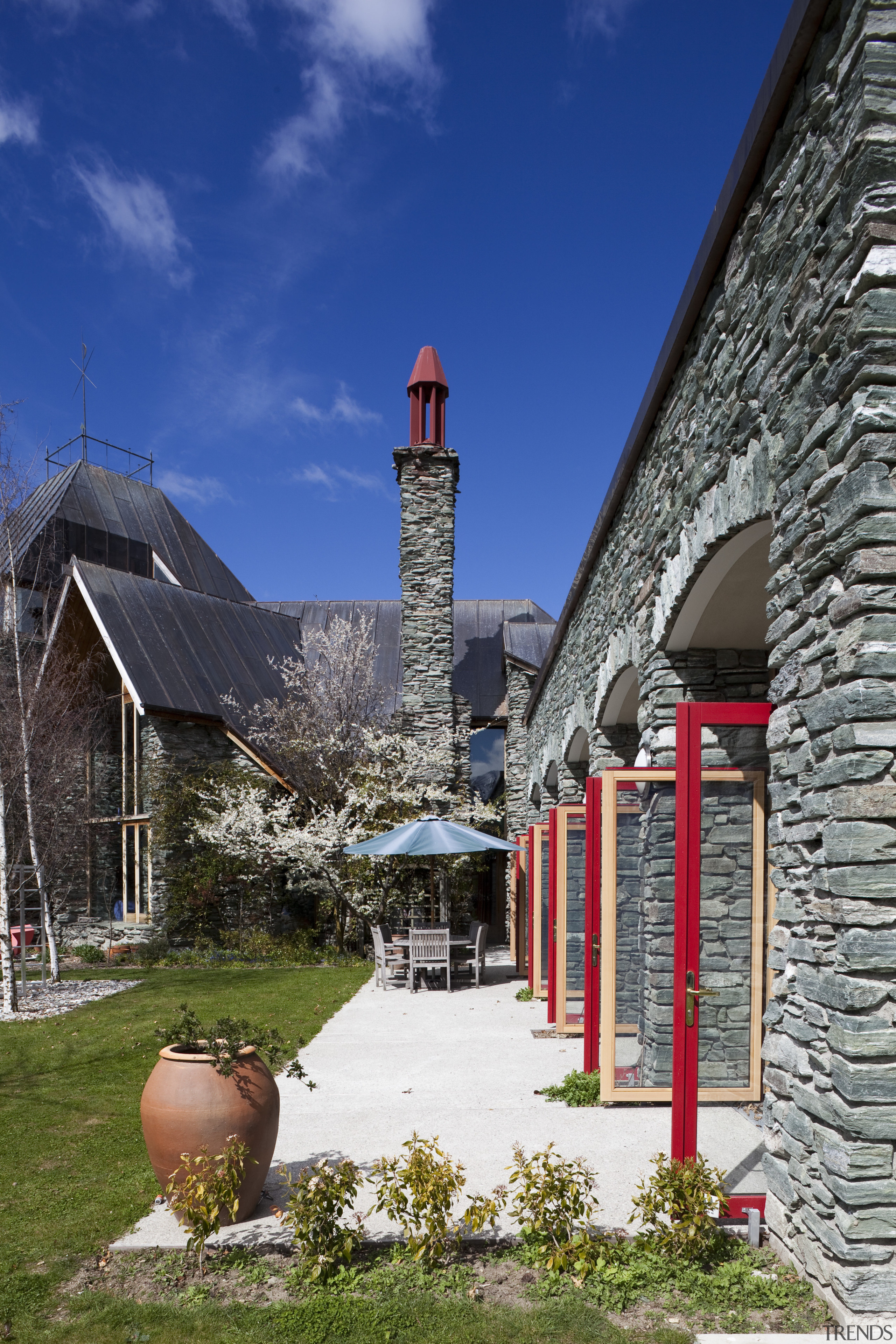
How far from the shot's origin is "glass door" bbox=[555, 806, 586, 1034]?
8.79 metres

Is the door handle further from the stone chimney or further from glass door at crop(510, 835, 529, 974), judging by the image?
the stone chimney

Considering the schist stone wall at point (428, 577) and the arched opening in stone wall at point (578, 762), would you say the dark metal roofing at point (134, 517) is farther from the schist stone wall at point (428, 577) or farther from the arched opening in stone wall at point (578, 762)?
the arched opening in stone wall at point (578, 762)

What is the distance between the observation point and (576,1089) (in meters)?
6.48

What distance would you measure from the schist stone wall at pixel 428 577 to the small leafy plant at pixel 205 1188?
13.7 m

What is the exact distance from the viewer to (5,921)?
10.6m

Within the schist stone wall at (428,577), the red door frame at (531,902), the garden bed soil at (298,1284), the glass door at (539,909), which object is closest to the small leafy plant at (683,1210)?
the garden bed soil at (298,1284)

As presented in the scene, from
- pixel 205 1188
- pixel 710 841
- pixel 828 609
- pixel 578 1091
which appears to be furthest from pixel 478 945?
pixel 828 609

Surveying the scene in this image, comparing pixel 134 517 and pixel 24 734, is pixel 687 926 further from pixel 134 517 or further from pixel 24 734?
pixel 134 517

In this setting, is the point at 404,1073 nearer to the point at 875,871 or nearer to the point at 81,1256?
the point at 81,1256

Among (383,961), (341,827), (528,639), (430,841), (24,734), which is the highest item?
(528,639)

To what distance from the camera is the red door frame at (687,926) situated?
4.34m

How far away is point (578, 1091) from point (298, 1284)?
3215 mm

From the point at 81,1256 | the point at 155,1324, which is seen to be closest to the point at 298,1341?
the point at 155,1324

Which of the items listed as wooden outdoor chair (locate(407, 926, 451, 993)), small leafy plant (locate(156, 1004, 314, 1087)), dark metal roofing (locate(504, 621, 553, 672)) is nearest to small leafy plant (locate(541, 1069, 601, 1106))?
small leafy plant (locate(156, 1004, 314, 1087))
